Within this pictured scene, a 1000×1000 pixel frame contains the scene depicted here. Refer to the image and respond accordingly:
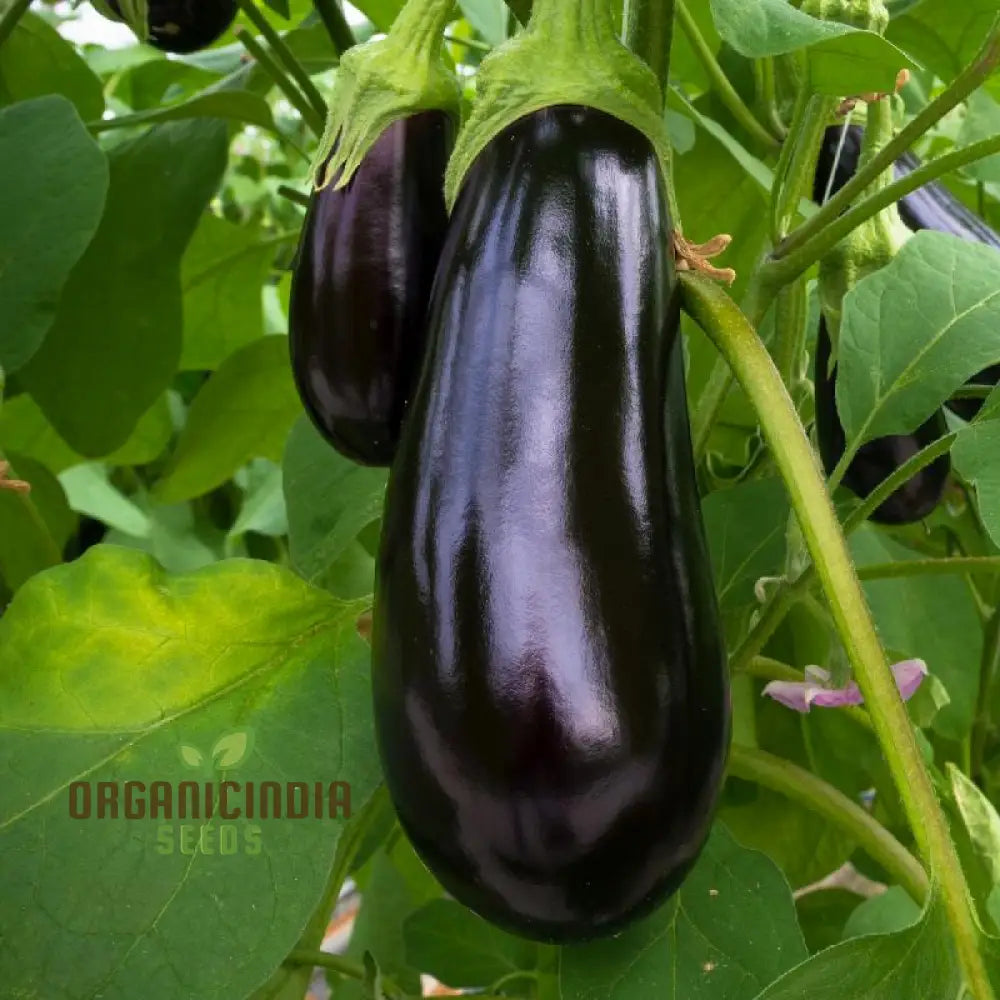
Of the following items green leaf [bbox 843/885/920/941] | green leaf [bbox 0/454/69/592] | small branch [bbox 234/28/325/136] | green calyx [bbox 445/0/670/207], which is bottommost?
green leaf [bbox 843/885/920/941]

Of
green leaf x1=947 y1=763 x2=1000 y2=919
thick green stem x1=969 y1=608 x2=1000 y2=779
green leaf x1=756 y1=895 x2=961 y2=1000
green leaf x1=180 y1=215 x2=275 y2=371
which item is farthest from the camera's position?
green leaf x1=180 y1=215 x2=275 y2=371

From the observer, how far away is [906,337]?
441 mm

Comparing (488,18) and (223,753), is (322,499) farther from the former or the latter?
(488,18)

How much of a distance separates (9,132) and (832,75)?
372mm

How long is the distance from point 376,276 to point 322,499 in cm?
18

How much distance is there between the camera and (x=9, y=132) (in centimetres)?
55

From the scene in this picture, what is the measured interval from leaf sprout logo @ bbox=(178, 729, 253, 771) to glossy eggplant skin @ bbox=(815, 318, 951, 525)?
30 cm

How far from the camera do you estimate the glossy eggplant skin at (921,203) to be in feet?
Result: 2.05

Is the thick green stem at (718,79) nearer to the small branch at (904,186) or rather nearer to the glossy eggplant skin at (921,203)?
the glossy eggplant skin at (921,203)

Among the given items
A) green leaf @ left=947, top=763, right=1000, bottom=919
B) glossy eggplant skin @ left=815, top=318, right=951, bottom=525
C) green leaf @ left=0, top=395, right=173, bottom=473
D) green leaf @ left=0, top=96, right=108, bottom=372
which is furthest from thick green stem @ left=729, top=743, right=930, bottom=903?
green leaf @ left=0, top=395, right=173, bottom=473

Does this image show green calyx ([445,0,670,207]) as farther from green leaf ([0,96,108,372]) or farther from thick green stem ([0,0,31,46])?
thick green stem ([0,0,31,46])

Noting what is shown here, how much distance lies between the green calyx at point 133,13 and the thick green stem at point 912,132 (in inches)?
13.5

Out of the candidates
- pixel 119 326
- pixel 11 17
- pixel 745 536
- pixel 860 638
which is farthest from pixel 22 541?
pixel 860 638

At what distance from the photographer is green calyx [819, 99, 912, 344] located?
49 centimetres
